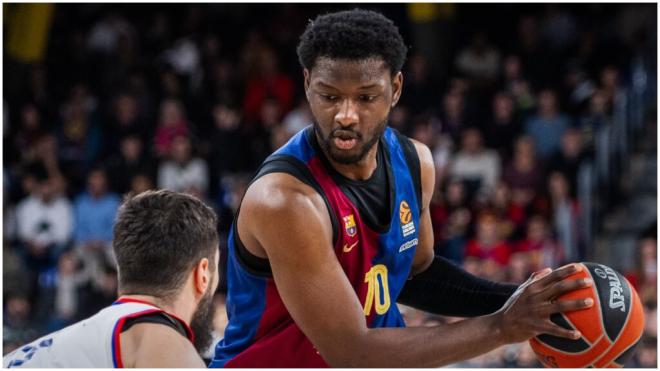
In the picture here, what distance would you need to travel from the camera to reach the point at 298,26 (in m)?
12.8

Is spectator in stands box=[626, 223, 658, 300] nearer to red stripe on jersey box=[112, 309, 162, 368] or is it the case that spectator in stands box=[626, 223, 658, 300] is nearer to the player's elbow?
the player's elbow

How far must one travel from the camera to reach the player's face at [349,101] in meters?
3.38

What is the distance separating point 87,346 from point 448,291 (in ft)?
5.59

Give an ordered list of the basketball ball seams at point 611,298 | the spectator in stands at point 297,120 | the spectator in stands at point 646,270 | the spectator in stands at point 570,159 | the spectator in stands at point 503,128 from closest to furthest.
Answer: the basketball ball seams at point 611,298
the spectator in stands at point 646,270
the spectator in stands at point 570,159
the spectator in stands at point 503,128
the spectator in stands at point 297,120

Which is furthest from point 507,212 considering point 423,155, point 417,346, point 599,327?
point 417,346

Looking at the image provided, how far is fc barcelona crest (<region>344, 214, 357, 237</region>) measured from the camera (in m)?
3.55

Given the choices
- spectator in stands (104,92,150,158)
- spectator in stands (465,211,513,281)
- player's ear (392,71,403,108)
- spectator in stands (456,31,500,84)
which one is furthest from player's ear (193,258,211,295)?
spectator in stands (456,31,500,84)

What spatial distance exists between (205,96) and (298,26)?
1922mm

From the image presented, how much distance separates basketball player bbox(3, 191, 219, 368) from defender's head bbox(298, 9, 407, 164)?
0.51 m

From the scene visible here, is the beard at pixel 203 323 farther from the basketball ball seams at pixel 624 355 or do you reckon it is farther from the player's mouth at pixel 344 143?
the basketball ball seams at pixel 624 355

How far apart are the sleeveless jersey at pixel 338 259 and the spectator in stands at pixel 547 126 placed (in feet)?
20.4

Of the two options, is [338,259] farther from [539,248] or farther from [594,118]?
[594,118]

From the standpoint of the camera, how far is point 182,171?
10.2 m

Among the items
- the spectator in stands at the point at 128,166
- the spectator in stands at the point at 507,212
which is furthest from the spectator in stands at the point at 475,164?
the spectator in stands at the point at 128,166
